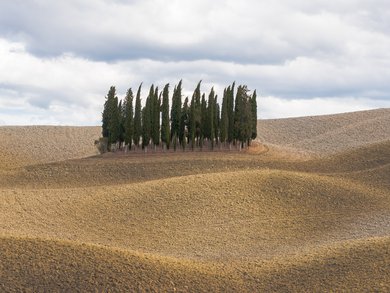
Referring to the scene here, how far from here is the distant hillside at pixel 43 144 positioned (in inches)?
2879

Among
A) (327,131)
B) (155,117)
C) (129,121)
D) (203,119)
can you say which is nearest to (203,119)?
(203,119)

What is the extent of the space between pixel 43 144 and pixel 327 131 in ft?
148

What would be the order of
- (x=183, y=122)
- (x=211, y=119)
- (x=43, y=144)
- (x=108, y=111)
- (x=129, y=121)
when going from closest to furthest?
(x=211, y=119) → (x=183, y=122) → (x=129, y=121) → (x=108, y=111) → (x=43, y=144)

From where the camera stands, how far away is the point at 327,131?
92.6 metres

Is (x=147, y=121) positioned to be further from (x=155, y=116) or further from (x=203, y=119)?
(x=203, y=119)

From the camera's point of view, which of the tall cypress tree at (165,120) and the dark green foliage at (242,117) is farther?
the dark green foliage at (242,117)

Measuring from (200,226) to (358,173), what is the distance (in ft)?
61.4

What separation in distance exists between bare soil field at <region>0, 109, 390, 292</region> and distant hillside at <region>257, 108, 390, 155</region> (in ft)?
57.9

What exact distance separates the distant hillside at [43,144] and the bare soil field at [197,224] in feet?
59.2

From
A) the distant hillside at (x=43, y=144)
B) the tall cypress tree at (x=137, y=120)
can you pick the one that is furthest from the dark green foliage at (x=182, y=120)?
the distant hillside at (x=43, y=144)

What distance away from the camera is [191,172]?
158 ft

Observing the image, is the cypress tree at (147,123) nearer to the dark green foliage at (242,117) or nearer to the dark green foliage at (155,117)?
the dark green foliage at (155,117)

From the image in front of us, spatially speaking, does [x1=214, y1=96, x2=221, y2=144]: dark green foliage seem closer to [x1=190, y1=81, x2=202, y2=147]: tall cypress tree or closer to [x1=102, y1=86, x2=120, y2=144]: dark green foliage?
[x1=190, y1=81, x2=202, y2=147]: tall cypress tree

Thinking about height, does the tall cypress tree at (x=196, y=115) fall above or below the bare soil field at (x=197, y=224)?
above
